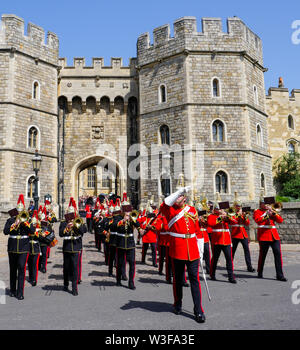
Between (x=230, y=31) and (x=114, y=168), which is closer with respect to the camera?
(x=230, y=31)

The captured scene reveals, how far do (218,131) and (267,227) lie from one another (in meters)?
12.8

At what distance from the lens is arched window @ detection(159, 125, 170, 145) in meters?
19.9

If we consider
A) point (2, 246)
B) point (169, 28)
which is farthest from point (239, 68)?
point (2, 246)

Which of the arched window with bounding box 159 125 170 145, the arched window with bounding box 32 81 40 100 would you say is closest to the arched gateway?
the arched window with bounding box 159 125 170 145

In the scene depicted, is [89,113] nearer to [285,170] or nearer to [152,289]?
[285,170]

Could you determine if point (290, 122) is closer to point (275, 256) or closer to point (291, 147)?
point (291, 147)

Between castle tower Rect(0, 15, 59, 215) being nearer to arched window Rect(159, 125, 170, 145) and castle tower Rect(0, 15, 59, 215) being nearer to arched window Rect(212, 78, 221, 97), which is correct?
arched window Rect(159, 125, 170, 145)

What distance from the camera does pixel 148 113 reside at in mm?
20703

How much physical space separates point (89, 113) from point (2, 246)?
12.9 meters

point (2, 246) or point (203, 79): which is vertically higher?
point (203, 79)

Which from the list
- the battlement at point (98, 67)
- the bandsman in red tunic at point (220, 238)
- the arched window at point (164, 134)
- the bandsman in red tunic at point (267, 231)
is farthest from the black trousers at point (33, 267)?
the battlement at point (98, 67)

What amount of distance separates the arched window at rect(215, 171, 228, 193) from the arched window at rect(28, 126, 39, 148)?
37.1 ft

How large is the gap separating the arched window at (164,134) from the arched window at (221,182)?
3.72m
